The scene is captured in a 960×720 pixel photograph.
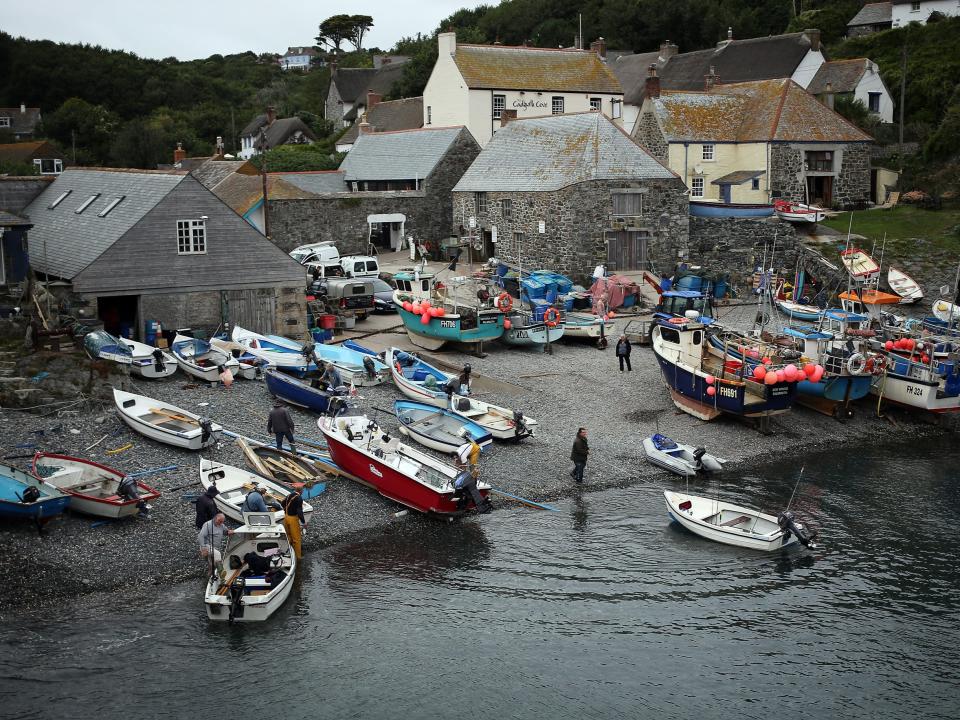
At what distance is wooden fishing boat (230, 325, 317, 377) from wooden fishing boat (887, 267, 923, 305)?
26.3 metres

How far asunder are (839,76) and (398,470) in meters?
49.8

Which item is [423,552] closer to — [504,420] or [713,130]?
[504,420]

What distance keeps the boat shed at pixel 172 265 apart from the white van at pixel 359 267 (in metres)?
7.63

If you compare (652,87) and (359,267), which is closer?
(359,267)

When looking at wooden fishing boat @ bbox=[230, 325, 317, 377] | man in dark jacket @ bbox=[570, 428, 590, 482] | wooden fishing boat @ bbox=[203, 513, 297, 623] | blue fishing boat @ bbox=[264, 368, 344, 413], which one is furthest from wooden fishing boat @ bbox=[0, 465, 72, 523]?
man in dark jacket @ bbox=[570, 428, 590, 482]

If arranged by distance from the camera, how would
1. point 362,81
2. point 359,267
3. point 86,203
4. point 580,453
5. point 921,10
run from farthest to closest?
point 362,81 → point 921,10 → point 359,267 → point 86,203 → point 580,453

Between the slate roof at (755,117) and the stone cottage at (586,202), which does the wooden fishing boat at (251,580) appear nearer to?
the stone cottage at (586,202)

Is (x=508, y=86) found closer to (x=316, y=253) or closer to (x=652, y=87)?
(x=652, y=87)

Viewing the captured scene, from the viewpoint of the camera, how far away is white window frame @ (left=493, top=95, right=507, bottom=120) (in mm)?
57094

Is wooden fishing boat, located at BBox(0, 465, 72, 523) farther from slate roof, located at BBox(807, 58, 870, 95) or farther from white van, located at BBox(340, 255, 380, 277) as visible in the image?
slate roof, located at BBox(807, 58, 870, 95)

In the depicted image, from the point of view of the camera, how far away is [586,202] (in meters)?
44.5

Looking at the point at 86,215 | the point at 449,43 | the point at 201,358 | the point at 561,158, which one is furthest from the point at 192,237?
the point at 449,43

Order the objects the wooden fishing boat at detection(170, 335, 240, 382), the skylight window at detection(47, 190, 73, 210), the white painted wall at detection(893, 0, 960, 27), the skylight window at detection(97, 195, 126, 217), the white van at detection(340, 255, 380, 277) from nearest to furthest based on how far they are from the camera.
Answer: the wooden fishing boat at detection(170, 335, 240, 382)
the skylight window at detection(97, 195, 126, 217)
the skylight window at detection(47, 190, 73, 210)
the white van at detection(340, 255, 380, 277)
the white painted wall at detection(893, 0, 960, 27)

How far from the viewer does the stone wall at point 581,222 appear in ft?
146
